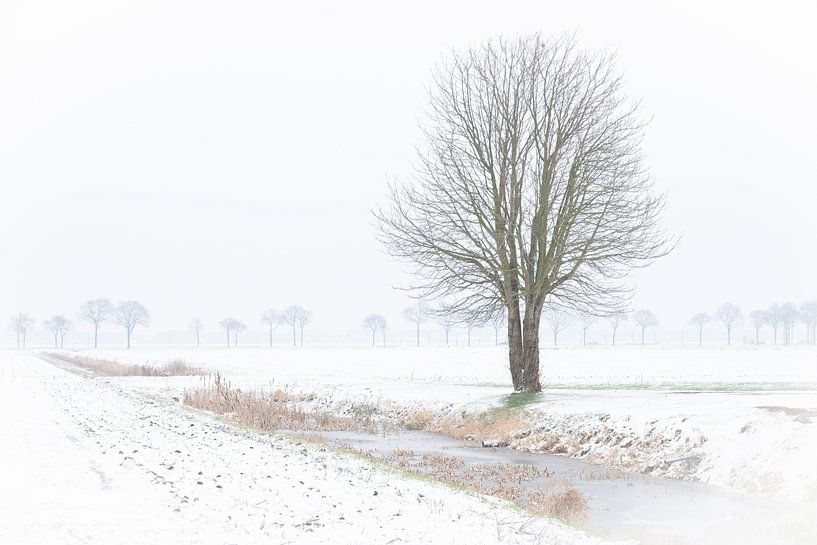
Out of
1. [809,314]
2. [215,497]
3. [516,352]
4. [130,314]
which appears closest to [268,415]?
[516,352]

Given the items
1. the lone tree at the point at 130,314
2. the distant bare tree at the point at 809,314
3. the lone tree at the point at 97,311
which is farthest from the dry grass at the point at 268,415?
the distant bare tree at the point at 809,314

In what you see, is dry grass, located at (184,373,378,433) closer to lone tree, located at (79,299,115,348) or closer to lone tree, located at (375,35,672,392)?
lone tree, located at (375,35,672,392)

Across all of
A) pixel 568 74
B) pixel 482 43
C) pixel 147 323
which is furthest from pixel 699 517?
pixel 147 323

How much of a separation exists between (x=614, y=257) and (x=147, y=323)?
182387mm

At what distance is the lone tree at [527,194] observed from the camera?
2745cm

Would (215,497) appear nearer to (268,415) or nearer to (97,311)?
(268,415)

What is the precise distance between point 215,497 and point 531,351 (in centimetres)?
1887

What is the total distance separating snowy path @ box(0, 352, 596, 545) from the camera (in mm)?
9367

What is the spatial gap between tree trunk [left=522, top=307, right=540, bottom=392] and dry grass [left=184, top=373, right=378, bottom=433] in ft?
21.3

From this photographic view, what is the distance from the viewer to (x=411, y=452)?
830 inches

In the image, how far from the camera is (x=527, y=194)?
28562mm

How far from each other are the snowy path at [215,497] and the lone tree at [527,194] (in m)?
11.9

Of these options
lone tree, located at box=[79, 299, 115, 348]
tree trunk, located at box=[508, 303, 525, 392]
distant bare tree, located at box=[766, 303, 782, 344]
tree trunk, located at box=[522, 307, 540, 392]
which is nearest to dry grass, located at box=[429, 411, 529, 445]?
tree trunk, located at box=[508, 303, 525, 392]

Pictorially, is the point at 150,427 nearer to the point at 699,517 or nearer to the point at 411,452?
the point at 411,452
